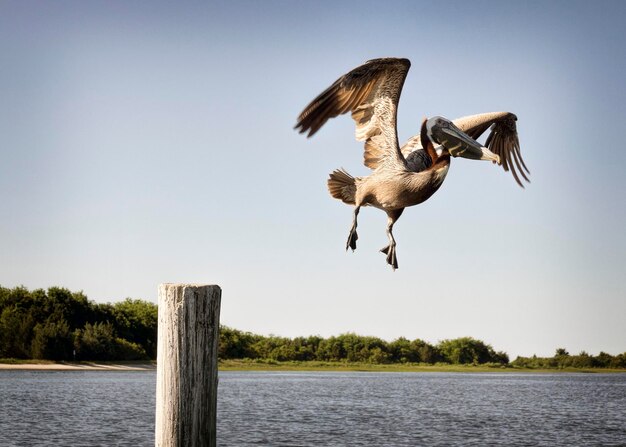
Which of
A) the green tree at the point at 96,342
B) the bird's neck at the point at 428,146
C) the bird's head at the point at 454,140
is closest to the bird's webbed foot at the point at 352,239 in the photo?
the bird's neck at the point at 428,146

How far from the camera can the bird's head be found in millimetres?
5395

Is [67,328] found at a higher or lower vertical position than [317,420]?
higher

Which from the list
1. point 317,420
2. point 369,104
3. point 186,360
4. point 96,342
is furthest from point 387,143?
point 96,342

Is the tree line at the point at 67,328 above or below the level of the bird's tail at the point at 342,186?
above

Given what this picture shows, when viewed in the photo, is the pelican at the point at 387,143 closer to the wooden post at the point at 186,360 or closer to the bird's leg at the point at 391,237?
the bird's leg at the point at 391,237

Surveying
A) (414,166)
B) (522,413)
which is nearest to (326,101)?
(414,166)

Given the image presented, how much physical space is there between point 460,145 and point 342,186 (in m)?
2.33

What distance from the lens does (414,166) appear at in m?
6.34

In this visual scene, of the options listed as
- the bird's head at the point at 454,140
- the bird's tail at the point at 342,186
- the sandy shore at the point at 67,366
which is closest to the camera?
the bird's head at the point at 454,140

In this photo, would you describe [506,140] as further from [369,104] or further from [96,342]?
[96,342]

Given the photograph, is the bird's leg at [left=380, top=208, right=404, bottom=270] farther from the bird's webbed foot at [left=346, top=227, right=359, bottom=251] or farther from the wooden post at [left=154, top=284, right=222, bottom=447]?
the wooden post at [left=154, top=284, right=222, bottom=447]

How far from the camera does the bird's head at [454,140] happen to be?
5.39 meters

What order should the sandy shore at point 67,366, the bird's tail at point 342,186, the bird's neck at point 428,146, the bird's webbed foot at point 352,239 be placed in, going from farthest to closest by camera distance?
the sandy shore at point 67,366 < the bird's tail at point 342,186 < the bird's webbed foot at point 352,239 < the bird's neck at point 428,146

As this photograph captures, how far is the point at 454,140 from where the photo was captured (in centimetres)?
548
